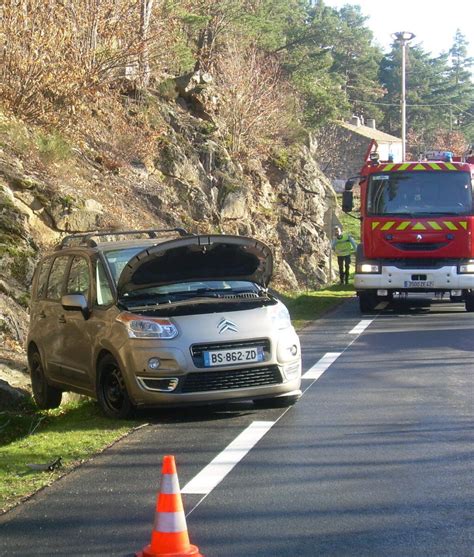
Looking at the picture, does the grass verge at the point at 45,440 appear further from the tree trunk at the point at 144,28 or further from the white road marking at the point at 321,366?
the tree trunk at the point at 144,28

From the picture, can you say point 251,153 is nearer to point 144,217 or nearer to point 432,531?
point 144,217

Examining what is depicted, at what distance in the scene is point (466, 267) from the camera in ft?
72.9

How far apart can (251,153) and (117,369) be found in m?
30.0

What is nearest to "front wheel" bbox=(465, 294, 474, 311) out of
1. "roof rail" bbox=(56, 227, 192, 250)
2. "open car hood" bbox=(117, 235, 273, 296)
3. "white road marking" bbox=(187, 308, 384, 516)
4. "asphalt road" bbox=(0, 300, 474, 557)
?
"asphalt road" bbox=(0, 300, 474, 557)

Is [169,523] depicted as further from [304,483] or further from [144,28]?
[144,28]

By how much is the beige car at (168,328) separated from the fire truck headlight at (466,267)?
37.0 feet

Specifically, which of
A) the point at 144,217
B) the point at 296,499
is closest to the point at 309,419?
the point at 296,499

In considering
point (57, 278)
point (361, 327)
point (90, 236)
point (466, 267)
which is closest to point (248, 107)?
point (466, 267)

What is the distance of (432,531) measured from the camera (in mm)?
6285

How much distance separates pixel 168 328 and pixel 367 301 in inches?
518

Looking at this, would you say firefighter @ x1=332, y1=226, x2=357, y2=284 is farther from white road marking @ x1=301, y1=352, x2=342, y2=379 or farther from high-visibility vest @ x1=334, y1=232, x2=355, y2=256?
white road marking @ x1=301, y1=352, x2=342, y2=379

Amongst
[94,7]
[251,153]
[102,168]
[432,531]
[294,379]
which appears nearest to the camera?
[432,531]

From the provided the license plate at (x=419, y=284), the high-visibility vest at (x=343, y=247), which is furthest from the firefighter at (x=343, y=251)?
the license plate at (x=419, y=284)

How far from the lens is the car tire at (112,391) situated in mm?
10383
